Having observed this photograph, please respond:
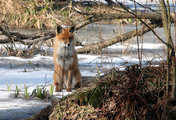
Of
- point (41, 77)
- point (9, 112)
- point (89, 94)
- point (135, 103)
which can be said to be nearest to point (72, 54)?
point (41, 77)

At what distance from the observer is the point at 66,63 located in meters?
6.23

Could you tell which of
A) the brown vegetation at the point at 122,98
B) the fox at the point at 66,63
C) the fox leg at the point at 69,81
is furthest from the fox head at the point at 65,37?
the brown vegetation at the point at 122,98

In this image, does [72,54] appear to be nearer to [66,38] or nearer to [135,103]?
[66,38]

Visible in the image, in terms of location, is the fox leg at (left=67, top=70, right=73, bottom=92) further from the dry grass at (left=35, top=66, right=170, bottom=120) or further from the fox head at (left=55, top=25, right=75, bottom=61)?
the dry grass at (left=35, top=66, right=170, bottom=120)

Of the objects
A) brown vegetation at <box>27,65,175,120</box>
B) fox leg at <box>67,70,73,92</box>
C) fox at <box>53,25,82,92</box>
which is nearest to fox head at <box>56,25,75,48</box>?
fox at <box>53,25,82,92</box>

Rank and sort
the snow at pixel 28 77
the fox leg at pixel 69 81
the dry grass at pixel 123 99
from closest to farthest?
the dry grass at pixel 123 99
the snow at pixel 28 77
the fox leg at pixel 69 81

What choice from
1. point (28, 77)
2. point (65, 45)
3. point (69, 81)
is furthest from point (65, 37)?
point (28, 77)

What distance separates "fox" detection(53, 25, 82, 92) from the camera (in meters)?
6.19

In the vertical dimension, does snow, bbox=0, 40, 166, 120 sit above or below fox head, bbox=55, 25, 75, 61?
below

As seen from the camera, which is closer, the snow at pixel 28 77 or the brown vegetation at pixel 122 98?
the brown vegetation at pixel 122 98

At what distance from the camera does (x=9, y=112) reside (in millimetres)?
4504

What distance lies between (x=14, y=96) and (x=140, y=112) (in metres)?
2.51

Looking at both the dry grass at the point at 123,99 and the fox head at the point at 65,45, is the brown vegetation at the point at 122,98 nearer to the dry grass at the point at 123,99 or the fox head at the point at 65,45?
the dry grass at the point at 123,99

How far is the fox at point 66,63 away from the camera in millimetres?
6191
